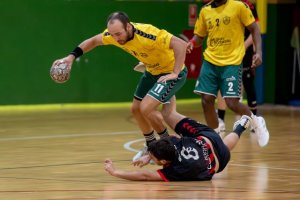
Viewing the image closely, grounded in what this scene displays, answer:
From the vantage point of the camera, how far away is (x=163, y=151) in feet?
30.9

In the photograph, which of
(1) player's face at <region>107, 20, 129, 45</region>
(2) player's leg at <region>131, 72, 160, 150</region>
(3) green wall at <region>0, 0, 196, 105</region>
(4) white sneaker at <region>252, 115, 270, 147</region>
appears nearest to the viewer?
(1) player's face at <region>107, 20, 129, 45</region>

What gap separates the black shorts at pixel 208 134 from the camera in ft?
32.5

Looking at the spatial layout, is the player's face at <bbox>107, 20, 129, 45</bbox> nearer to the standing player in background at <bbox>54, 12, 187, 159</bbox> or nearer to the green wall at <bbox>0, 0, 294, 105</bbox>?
the standing player in background at <bbox>54, 12, 187, 159</bbox>

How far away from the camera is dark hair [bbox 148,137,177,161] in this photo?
30.9 feet

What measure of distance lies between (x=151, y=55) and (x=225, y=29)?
2.58 m

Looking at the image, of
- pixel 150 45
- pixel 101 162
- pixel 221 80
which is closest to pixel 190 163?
pixel 150 45

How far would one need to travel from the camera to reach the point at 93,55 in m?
20.3

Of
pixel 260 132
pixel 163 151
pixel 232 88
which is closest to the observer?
pixel 163 151

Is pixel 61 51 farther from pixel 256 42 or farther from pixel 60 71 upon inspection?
pixel 60 71

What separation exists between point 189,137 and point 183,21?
11714mm

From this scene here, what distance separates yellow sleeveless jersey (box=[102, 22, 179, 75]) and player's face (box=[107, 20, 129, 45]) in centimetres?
23

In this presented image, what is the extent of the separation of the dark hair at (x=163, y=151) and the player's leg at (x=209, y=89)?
3.55 metres

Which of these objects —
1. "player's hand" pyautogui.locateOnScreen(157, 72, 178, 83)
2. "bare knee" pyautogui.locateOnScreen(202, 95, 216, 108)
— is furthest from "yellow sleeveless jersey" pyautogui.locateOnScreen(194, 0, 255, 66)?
"player's hand" pyautogui.locateOnScreen(157, 72, 178, 83)

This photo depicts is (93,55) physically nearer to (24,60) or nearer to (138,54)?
(24,60)
